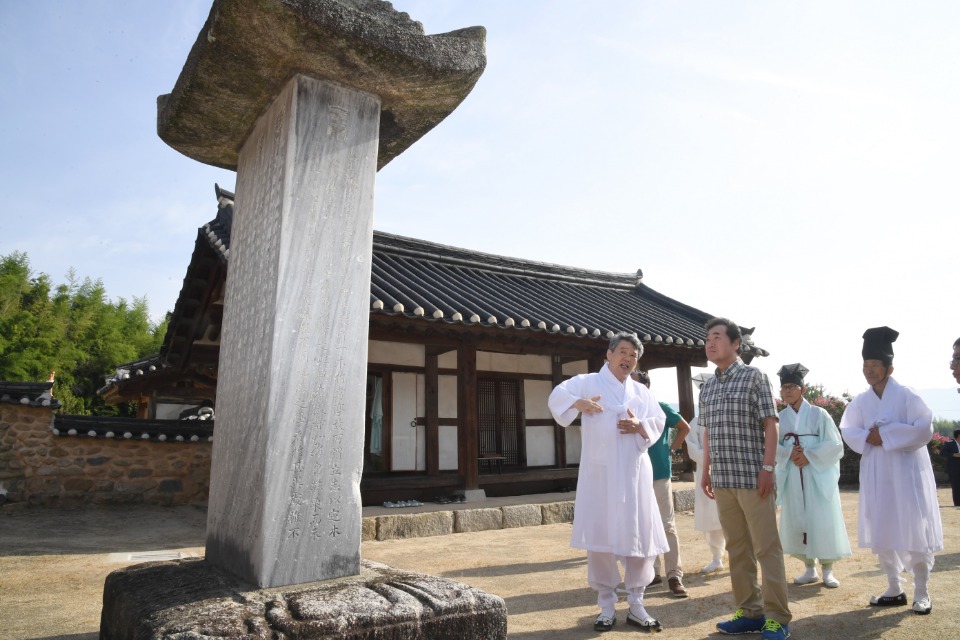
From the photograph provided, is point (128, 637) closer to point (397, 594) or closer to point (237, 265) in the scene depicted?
point (397, 594)

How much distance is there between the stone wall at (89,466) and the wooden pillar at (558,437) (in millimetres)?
6038

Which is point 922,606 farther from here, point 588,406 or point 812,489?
point 588,406

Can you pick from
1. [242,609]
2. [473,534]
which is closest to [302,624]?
[242,609]

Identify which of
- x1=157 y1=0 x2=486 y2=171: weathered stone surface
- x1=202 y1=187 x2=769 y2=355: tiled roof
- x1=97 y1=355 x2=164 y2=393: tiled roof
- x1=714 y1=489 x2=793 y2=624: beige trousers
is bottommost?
x1=714 y1=489 x2=793 y2=624: beige trousers

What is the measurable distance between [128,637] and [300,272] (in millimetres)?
1477

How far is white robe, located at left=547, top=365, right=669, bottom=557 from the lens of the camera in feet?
12.0

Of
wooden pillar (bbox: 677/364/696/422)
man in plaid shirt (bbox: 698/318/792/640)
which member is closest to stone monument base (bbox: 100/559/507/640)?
man in plaid shirt (bbox: 698/318/792/640)

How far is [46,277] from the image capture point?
2348 cm

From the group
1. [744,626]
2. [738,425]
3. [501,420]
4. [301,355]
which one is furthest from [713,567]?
[501,420]

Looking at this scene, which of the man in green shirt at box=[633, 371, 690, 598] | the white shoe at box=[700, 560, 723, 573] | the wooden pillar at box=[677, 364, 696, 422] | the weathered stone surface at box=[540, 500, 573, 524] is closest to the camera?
the man in green shirt at box=[633, 371, 690, 598]

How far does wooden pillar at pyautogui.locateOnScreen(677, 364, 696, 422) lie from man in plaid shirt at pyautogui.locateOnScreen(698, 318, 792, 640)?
760 centimetres

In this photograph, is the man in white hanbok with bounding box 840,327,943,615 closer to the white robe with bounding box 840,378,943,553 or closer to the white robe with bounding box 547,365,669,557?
the white robe with bounding box 840,378,943,553

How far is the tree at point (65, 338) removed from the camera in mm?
19656

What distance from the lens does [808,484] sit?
4.75 m
